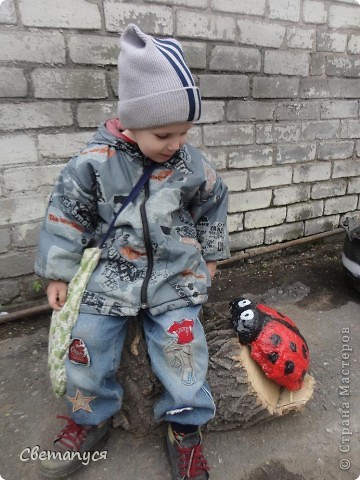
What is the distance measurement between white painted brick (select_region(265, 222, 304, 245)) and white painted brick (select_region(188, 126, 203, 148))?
49.2 inches

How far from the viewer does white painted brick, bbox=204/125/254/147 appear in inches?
132

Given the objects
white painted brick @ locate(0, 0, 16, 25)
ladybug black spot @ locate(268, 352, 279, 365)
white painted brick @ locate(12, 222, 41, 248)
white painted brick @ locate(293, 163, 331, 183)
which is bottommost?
ladybug black spot @ locate(268, 352, 279, 365)

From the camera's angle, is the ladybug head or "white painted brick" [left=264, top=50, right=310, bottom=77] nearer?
the ladybug head

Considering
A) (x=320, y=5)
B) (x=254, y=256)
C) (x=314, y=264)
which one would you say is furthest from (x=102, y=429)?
(x=320, y=5)

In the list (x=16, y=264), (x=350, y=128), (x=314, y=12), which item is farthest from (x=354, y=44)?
(x=16, y=264)

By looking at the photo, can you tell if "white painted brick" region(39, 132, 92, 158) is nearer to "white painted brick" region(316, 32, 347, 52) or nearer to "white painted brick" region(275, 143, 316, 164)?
"white painted brick" region(275, 143, 316, 164)

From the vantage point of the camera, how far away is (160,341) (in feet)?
5.69

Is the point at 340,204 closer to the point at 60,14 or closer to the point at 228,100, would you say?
the point at 228,100

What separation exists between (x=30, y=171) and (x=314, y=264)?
2924 millimetres

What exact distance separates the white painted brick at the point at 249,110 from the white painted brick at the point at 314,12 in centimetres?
83

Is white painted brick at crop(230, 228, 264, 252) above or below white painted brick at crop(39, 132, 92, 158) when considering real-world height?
below

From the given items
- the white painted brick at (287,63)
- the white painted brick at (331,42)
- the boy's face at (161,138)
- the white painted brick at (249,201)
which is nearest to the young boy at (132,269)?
the boy's face at (161,138)

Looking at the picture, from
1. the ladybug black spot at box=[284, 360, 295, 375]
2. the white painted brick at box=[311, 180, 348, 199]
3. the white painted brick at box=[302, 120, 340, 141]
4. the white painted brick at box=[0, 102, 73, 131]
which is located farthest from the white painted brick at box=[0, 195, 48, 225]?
the white painted brick at box=[311, 180, 348, 199]

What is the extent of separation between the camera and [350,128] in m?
4.13
